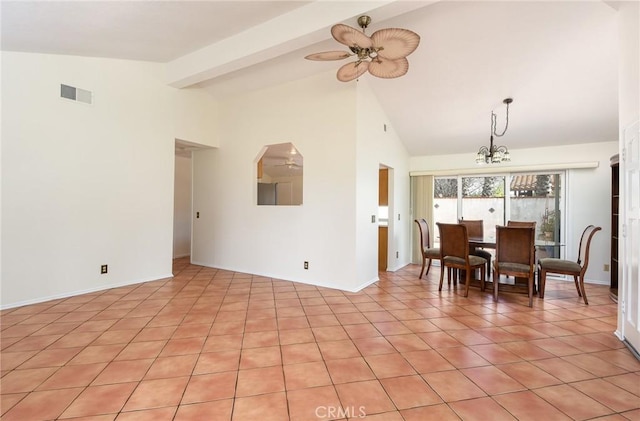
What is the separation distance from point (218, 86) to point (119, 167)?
1.93m

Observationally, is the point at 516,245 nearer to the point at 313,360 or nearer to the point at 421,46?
the point at 421,46

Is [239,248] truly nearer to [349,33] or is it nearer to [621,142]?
[349,33]

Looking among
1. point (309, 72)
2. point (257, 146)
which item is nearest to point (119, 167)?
point (257, 146)

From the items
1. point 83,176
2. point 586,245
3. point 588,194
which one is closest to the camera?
point 586,245

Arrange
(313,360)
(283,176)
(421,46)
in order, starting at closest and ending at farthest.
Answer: (313,360) → (421,46) → (283,176)

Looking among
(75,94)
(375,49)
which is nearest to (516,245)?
(375,49)

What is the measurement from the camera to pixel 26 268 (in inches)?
125

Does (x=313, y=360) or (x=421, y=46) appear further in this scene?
(x=421, y=46)

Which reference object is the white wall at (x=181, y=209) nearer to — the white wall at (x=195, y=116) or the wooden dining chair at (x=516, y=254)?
the white wall at (x=195, y=116)

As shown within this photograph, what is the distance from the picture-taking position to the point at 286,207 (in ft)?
14.4

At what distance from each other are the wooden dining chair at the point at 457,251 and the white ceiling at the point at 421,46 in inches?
70.8

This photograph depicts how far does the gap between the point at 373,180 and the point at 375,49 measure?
2221mm

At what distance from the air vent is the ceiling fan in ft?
10.0

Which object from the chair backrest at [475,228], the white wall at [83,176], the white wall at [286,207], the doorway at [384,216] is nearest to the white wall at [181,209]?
the white wall at [286,207]
